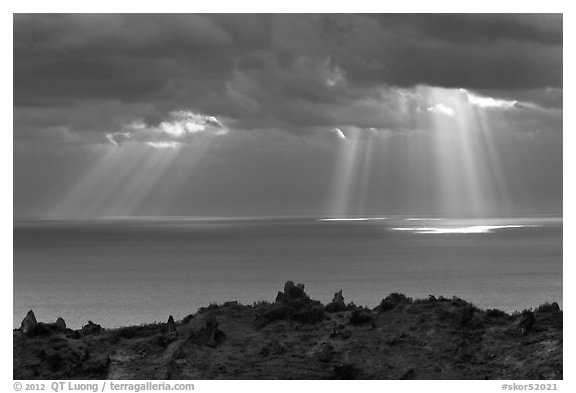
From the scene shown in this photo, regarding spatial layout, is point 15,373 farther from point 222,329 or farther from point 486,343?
point 486,343

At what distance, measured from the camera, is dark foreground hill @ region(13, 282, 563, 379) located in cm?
2847

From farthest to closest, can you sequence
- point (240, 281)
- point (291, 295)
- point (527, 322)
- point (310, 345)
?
point (240, 281), point (291, 295), point (527, 322), point (310, 345)

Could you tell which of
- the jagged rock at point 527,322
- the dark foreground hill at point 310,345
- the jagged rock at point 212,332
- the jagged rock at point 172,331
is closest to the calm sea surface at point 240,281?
the jagged rock at point 172,331

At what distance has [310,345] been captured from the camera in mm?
31172

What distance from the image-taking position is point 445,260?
607 feet

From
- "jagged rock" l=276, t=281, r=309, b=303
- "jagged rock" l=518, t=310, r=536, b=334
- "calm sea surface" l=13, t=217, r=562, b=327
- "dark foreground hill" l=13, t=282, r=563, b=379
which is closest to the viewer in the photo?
"dark foreground hill" l=13, t=282, r=563, b=379

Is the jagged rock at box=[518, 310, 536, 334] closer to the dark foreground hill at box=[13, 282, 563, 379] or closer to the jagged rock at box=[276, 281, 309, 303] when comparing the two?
the dark foreground hill at box=[13, 282, 563, 379]

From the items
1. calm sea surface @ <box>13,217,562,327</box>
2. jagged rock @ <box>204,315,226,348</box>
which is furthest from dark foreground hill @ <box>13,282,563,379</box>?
calm sea surface @ <box>13,217,562,327</box>

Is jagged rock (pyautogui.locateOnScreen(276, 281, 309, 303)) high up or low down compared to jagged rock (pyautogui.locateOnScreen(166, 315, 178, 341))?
up

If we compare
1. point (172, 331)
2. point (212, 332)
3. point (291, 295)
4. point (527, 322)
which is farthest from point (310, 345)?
point (527, 322)

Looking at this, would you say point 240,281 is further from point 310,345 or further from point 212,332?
point 310,345
